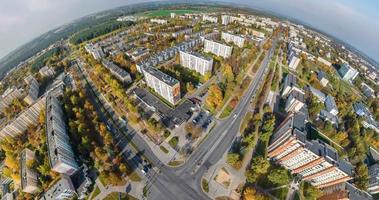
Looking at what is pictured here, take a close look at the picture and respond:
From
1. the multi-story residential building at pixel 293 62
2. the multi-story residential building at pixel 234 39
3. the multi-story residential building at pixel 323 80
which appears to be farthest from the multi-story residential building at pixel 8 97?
the multi-story residential building at pixel 323 80

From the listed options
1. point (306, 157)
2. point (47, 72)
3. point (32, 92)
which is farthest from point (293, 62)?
point (47, 72)

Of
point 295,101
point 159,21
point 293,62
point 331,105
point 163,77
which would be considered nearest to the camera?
point 295,101

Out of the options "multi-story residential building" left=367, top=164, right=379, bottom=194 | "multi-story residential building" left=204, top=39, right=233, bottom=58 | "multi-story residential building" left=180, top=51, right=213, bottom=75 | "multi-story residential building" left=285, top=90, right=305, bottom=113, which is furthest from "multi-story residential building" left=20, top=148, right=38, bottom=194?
"multi-story residential building" left=367, top=164, right=379, bottom=194

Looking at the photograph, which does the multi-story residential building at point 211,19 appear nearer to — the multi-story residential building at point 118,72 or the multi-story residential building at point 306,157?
the multi-story residential building at point 118,72

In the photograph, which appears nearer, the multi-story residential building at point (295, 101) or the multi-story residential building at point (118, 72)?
the multi-story residential building at point (295, 101)

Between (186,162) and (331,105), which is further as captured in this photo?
(331,105)

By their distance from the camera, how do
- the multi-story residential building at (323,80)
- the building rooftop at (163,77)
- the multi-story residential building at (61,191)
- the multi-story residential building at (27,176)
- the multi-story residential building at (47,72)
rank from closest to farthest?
1. the multi-story residential building at (61,191)
2. the multi-story residential building at (27,176)
3. the building rooftop at (163,77)
4. the multi-story residential building at (47,72)
5. the multi-story residential building at (323,80)

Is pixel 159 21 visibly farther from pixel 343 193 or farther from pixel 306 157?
pixel 343 193
